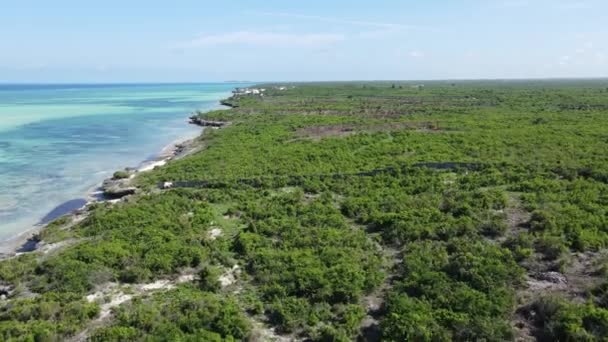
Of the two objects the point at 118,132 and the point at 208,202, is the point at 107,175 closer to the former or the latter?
the point at 208,202

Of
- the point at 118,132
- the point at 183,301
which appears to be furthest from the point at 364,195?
the point at 118,132

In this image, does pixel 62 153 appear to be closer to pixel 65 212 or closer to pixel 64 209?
pixel 64 209

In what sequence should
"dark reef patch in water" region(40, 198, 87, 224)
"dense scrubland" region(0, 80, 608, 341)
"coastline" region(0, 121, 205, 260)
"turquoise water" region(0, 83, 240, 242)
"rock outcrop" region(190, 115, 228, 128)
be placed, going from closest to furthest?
1. "dense scrubland" region(0, 80, 608, 341)
2. "coastline" region(0, 121, 205, 260)
3. "dark reef patch in water" region(40, 198, 87, 224)
4. "turquoise water" region(0, 83, 240, 242)
5. "rock outcrop" region(190, 115, 228, 128)

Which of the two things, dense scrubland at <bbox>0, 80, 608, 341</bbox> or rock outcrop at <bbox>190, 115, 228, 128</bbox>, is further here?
rock outcrop at <bbox>190, 115, 228, 128</bbox>

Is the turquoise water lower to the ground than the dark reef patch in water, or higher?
higher

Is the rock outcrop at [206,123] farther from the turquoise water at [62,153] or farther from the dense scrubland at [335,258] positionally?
the dense scrubland at [335,258]

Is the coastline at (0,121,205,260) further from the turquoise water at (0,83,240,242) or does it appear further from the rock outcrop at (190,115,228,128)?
the rock outcrop at (190,115,228,128)

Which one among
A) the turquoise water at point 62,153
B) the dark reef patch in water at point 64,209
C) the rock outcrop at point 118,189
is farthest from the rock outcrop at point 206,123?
the dark reef patch in water at point 64,209

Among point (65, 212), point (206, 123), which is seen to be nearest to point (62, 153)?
point (65, 212)

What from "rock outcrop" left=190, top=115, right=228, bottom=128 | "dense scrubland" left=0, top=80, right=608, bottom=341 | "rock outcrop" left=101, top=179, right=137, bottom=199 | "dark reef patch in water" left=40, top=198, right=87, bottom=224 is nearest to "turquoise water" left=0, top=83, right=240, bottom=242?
"dark reef patch in water" left=40, top=198, right=87, bottom=224
